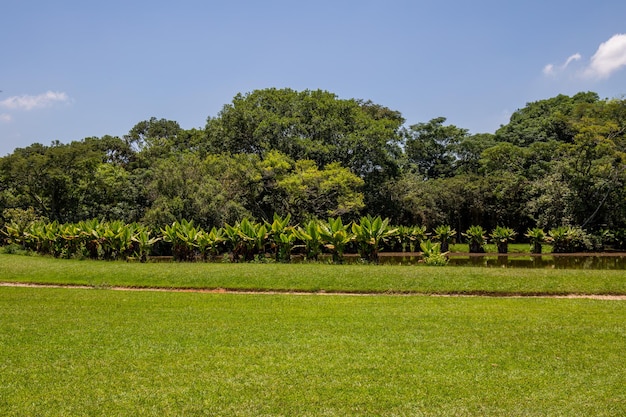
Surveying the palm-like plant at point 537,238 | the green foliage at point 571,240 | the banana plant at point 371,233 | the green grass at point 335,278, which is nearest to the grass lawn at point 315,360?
the green grass at point 335,278

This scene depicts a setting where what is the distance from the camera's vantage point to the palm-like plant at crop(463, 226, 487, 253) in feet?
93.9

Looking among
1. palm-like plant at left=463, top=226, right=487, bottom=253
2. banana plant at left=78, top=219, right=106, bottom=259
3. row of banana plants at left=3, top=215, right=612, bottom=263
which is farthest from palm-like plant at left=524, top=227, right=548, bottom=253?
banana plant at left=78, top=219, right=106, bottom=259

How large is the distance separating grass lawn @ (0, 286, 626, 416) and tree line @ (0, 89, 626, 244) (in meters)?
16.5


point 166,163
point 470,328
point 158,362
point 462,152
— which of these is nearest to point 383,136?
point 166,163

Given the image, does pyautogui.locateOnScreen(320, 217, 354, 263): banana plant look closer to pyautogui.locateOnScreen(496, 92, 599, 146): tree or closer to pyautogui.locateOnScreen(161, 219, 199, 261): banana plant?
pyautogui.locateOnScreen(161, 219, 199, 261): banana plant

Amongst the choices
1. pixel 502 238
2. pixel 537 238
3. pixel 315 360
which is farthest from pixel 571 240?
pixel 315 360

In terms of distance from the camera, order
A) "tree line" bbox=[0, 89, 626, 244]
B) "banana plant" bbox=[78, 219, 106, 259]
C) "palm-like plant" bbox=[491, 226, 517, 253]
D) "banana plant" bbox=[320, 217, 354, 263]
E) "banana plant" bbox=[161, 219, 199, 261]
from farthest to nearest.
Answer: "palm-like plant" bbox=[491, 226, 517, 253]
"tree line" bbox=[0, 89, 626, 244]
"banana plant" bbox=[78, 219, 106, 259]
"banana plant" bbox=[161, 219, 199, 261]
"banana plant" bbox=[320, 217, 354, 263]

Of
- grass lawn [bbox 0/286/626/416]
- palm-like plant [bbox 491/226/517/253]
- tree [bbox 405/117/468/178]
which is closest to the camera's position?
grass lawn [bbox 0/286/626/416]

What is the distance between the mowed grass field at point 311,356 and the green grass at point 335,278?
61.4 inches

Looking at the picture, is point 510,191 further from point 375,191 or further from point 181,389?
point 181,389

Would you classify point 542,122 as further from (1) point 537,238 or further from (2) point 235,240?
(2) point 235,240

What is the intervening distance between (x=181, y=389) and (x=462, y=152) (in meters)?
42.5

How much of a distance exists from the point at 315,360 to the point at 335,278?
7582mm

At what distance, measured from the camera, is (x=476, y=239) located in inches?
1140
